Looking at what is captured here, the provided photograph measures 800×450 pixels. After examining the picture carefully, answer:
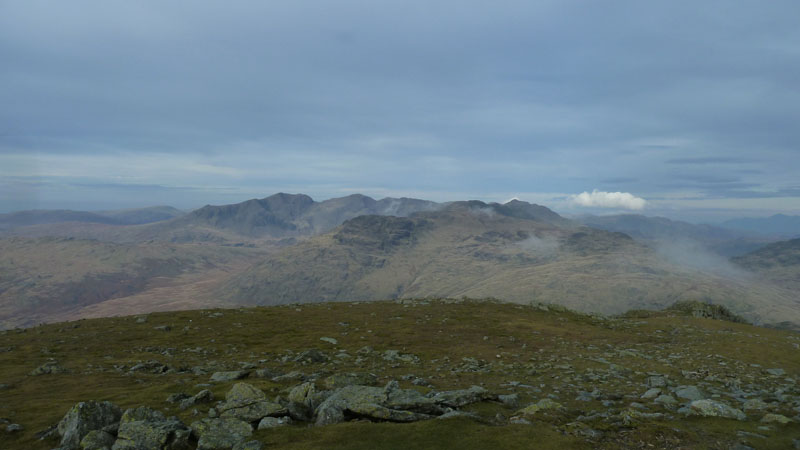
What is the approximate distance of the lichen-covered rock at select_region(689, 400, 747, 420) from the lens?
1923 centimetres

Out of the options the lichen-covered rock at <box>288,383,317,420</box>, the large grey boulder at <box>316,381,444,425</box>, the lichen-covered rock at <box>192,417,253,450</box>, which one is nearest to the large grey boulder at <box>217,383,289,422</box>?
the lichen-covered rock at <box>288,383,317,420</box>

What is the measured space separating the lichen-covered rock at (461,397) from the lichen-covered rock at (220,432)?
8.76 m

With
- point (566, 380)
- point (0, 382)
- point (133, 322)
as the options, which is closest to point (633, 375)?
point (566, 380)

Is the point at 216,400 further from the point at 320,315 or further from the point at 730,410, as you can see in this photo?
the point at 320,315

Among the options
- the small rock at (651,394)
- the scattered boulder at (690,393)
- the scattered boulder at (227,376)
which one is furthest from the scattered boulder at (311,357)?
the scattered boulder at (690,393)

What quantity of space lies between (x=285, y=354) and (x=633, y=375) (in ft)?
99.0

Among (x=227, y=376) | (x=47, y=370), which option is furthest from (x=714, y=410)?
(x=47, y=370)

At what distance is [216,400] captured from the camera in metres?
20.6

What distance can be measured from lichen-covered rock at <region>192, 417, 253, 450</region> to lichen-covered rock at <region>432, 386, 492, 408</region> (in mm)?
8764

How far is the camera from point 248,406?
17875 mm

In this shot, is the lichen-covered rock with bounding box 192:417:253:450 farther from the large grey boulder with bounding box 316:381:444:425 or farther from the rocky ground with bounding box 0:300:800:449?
the large grey boulder with bounding box 316:381:444:425

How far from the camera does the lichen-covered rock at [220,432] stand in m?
14.3

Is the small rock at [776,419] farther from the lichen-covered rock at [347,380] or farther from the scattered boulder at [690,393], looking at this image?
the lichen-covered rock at [347,380]

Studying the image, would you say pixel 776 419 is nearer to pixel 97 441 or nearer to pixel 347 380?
pixel 347 380
